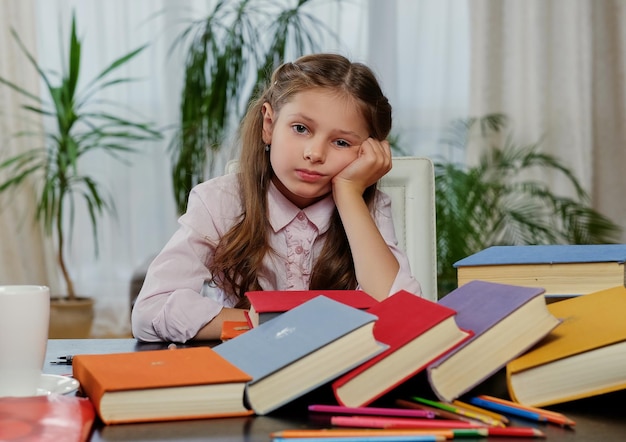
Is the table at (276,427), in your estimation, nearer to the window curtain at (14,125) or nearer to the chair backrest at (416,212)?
the chair backrest at (416,212)

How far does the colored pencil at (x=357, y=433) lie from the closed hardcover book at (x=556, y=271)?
45 cm

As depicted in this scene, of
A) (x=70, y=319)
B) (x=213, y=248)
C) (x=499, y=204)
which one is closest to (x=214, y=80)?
(x=70, y=319)

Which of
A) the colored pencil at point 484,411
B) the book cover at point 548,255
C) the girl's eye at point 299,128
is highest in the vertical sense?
the girl's eye at point 299,128

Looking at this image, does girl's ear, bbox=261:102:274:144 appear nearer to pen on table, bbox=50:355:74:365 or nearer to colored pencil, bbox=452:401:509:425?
pen on table, bbox=50:355:74:365

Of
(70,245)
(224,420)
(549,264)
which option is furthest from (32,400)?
(70,245)

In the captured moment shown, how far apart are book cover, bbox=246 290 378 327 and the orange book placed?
0.15 metres

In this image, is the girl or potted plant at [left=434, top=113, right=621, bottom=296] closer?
the girl

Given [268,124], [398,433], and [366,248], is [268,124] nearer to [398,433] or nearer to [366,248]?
[366,248]

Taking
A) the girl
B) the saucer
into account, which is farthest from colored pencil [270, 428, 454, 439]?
the girl

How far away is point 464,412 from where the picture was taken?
696mm

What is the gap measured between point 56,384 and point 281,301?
0.24 m

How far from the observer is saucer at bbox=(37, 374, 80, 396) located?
0.80 metres

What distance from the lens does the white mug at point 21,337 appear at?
0.76 m

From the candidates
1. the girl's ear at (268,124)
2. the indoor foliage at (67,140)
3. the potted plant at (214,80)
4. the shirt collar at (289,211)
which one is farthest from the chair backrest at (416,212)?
the indoor foliage at (67,140)
